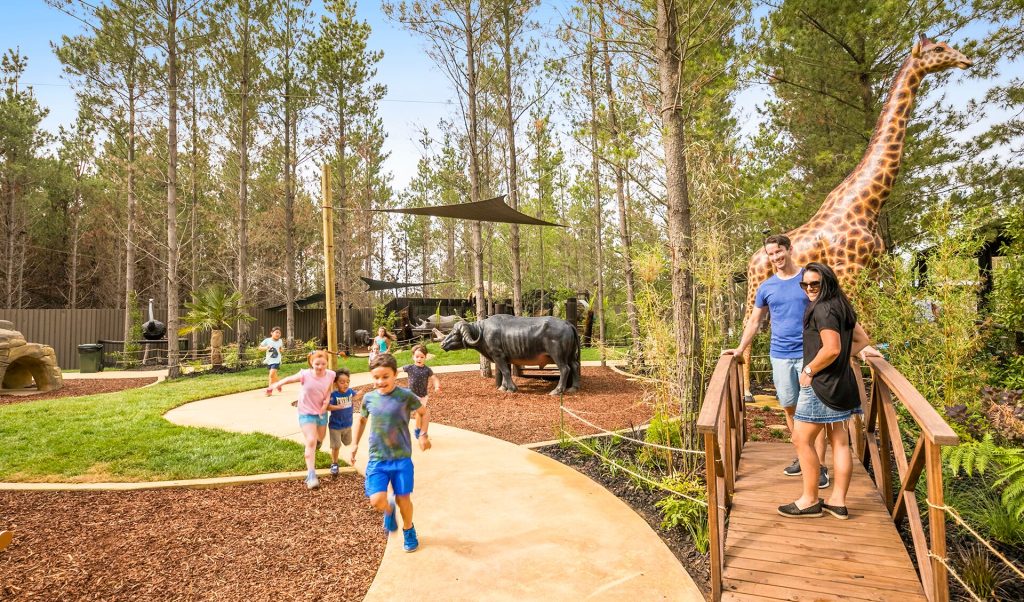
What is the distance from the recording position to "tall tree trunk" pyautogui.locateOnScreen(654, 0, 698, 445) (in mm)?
4234

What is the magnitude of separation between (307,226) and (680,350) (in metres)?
21.8

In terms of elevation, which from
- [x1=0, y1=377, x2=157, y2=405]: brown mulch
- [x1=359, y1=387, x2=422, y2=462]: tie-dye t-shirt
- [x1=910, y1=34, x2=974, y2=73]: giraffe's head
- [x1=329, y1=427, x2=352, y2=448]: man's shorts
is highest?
[x1=910, y1=34, x2=974, y2=73]: giraffe's head

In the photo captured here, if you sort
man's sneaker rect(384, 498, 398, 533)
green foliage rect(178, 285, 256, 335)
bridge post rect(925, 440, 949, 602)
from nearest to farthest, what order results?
1. bridge post rect(925, 440, 949, 602)
2. man's sneaker rect(384, 498, 398, 533)
3. green foliage rect(178, 285, 256, 335)

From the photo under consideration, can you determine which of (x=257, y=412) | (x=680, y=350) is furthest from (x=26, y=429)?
(x=680, y=350)

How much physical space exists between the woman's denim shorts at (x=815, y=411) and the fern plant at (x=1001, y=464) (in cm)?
73

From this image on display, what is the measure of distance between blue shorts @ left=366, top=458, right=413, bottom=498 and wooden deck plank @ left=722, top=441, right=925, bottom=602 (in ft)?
6.28

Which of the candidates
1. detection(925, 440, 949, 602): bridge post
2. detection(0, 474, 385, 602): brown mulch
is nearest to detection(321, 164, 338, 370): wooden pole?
detection(0, 474, 385, 602): brown mulch

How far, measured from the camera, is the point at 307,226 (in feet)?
74.6

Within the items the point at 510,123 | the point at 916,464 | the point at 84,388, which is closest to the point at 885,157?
the point at 916,464

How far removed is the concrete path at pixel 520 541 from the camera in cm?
266

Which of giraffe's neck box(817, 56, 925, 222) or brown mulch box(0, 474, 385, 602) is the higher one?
giraffe's neck box(817, 56, 925, 222)

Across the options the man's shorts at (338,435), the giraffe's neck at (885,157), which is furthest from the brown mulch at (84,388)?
the giraffe's neck at (885,157)

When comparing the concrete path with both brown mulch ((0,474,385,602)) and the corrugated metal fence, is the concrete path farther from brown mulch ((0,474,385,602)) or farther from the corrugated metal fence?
the corrugated metal fence

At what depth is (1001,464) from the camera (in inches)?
132
